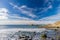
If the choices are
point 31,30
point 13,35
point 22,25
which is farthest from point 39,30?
point 13,35

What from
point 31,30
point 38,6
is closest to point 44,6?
point 38,6

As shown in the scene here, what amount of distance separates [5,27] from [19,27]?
0.19 metres

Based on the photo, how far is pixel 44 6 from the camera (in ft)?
5.86

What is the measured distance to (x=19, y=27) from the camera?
5.79ft

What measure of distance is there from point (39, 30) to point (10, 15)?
44 cm

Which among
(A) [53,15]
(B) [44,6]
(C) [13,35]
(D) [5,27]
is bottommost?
(C) [13,35]

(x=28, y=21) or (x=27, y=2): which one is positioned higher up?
(x=27, y=2)

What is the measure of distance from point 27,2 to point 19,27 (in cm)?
36

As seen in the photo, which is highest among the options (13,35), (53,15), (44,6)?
(44,6)

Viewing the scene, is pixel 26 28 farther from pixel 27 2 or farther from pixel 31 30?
pixel 27 2

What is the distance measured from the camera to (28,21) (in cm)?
177

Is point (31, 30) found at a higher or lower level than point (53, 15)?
lower

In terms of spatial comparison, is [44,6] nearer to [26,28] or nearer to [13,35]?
[26,28]

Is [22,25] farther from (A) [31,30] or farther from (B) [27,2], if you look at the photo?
(B) [27,2]
